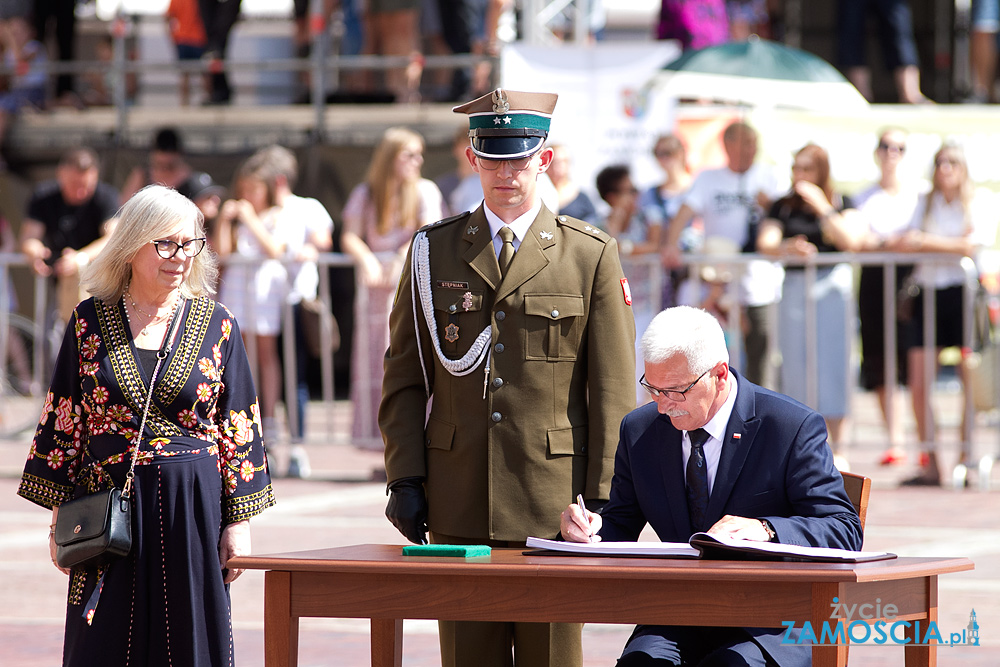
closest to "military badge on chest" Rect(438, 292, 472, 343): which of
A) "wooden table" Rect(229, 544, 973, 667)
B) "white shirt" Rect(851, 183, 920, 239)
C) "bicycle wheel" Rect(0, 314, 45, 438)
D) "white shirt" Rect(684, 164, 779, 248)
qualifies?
"wooden table" Rect(229, 544, 973, 667)

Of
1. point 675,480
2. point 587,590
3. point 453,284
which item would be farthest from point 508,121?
point 587,590

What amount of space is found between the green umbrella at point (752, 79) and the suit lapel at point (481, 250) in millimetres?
6354

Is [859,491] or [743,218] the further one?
[743,218]

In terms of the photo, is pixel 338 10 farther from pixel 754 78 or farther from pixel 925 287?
pixel 925 287

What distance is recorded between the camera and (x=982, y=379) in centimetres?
975

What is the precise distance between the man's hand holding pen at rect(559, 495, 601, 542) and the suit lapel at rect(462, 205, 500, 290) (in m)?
0.75

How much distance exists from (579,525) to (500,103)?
1.29 metres

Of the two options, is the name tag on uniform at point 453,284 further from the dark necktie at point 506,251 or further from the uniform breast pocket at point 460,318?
the dark necktie at point 506,251

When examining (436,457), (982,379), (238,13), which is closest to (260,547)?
(436,457)

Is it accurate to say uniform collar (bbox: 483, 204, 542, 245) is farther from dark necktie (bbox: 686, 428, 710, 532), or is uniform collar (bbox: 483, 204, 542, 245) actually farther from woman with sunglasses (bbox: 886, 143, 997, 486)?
woman with sunglasses (bbox: 886, 143, 997, 486)

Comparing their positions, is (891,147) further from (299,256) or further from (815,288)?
(299,256)

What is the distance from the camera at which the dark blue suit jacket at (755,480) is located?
3928 mm

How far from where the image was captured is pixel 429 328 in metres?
4.53

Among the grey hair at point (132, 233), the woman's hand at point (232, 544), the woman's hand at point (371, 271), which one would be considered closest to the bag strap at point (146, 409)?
the grey hair at point (132, 233)
